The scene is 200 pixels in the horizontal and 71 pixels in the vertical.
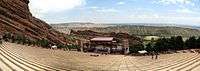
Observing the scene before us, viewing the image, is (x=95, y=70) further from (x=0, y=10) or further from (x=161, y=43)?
(x=0, y=10)

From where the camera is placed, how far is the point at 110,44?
6488 cm

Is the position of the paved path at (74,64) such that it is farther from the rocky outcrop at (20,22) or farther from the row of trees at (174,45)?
the rocky outcrop at (20,22)

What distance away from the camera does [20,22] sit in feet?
227

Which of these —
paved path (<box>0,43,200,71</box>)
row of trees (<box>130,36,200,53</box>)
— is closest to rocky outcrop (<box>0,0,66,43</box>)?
row of trees (<box>130,36,200,53</box>)

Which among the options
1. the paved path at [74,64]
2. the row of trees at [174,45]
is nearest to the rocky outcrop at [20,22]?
the row of trees at [174,45]

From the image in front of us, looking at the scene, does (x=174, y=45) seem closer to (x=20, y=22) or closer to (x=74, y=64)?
(x=20, y=22)

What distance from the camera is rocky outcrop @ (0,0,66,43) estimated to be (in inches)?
2511

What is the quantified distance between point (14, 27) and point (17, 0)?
13558mm

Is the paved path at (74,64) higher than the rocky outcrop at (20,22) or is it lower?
higher

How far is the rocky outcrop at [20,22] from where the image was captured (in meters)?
63.8

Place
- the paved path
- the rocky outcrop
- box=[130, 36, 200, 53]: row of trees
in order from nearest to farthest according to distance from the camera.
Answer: the paved path → box=[130, 36, 200, 53]: row of trees → the rocky outcrop

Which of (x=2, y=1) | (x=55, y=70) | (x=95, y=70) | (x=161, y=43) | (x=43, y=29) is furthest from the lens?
(x=43, y=29)

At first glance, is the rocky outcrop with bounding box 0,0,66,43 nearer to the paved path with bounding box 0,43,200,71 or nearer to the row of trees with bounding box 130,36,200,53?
the row of trees with bounding box 130,36,200,53

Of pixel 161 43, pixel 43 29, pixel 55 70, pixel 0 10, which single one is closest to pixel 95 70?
pixel 55 70
